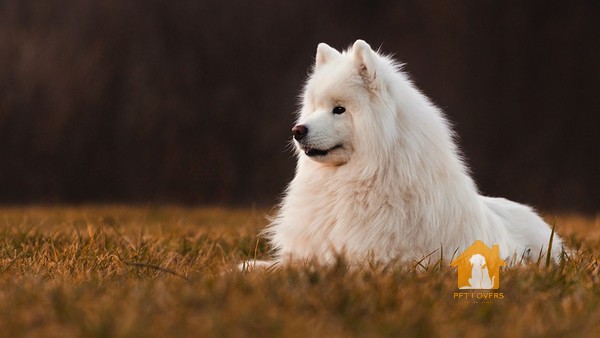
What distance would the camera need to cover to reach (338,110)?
4.69m

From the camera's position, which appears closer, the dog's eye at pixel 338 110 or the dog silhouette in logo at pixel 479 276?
the dog silhouette in logo at pixel 479 276

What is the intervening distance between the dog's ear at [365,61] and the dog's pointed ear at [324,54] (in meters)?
0.35

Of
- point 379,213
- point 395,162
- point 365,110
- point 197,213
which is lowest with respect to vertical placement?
point 197,213

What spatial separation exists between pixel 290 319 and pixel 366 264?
5.21 feet

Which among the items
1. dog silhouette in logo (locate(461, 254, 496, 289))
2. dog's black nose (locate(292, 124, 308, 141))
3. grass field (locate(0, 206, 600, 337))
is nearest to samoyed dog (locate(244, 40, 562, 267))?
dog's black nose (locate(292, 124, 308, 141))

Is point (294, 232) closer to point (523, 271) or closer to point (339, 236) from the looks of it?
point (339, 236)

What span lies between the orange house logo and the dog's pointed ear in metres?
1.50

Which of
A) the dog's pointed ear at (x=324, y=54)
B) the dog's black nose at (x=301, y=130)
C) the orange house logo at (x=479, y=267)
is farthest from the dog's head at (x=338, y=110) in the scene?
the orange house logo at (x=479, y=267)

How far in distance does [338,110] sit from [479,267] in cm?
130

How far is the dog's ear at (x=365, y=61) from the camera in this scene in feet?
15.2

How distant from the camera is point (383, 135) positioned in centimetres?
455

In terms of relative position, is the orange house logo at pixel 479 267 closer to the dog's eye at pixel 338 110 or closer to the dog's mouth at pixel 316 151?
the dog's mouth at pixel 316 151

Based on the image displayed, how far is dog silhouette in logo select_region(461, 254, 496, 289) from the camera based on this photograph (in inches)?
141

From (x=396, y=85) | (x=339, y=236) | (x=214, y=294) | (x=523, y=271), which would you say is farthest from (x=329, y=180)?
(x=214, y=294)
